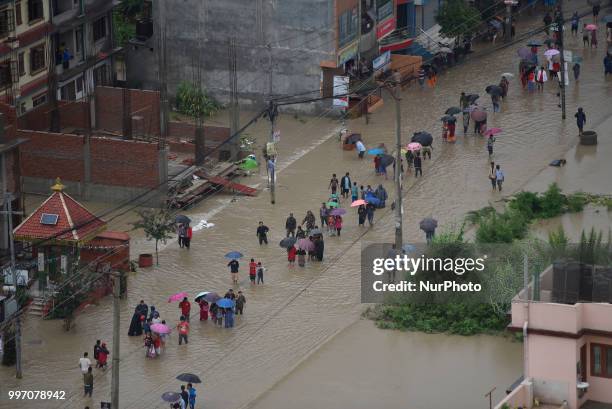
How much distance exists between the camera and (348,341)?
177 ft

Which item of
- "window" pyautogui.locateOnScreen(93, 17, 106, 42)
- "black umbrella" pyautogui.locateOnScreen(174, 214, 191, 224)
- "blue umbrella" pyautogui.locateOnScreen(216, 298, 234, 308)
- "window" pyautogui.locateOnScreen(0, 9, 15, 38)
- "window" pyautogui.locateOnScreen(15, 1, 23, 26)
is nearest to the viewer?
"blue umbrella" pyautogui.locateOnScreen(216, 298, 234, 308)

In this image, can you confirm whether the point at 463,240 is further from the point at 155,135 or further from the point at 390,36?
the point at 390,36

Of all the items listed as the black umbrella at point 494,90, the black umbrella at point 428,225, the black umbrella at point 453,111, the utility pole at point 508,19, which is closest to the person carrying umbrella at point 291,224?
the black umbrella at point 428,225

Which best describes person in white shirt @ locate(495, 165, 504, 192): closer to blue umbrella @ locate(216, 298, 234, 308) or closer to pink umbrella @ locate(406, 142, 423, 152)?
pink umbrella @ locate(406, 142, 423, 152)

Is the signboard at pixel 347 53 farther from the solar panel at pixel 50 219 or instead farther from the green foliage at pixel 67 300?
the green foliage at pixel 67 300

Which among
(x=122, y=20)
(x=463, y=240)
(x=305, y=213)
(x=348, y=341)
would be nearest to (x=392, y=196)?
(x=305, y=213)

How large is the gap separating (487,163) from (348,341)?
18341mm

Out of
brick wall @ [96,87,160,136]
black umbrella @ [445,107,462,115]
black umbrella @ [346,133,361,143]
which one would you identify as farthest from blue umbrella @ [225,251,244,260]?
black umbrella @ [445,107,462,115]

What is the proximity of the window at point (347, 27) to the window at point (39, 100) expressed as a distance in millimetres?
13173

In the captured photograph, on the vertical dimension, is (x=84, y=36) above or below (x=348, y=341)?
above

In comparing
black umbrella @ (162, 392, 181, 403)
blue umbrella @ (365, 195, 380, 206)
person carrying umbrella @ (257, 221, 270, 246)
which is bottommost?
black umbrella @ (162, 392, 181, 403)

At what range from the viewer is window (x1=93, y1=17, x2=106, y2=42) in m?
78.1

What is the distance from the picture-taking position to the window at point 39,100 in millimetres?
72188

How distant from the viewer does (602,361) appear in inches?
1693
